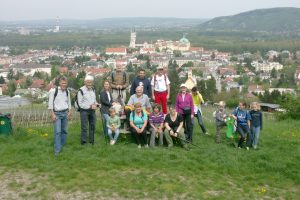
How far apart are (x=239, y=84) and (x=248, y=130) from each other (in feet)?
206

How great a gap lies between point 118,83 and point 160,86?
92cm

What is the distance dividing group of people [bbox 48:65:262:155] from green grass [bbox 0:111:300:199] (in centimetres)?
29

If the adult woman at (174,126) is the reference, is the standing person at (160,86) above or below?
above

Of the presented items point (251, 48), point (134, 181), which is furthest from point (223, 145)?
point (251, 48)

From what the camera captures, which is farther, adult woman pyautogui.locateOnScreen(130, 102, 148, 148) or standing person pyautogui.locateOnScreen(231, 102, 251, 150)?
standing person pyautogui.locateOnScreen(231, 102, 251, 150)

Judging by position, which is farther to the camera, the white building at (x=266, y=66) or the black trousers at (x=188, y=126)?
the white building at (x=266, y=66)

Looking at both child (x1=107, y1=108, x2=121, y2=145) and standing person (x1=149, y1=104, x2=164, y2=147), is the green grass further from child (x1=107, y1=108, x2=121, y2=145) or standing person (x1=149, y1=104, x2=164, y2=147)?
standing person (x1=149, y1=104, x2=164, y2=147)

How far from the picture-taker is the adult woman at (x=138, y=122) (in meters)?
8.38

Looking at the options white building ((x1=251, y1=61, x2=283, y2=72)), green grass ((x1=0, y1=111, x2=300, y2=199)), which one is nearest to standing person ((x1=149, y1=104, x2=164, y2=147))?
green grass ((x1=0, y1=111, x2=300, y2=199))

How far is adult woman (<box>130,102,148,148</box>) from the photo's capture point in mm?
8375

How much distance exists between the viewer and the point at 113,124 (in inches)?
336

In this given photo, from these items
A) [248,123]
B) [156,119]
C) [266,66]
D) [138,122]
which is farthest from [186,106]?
[266,66]

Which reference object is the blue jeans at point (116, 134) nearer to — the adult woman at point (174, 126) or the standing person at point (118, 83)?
the standing person at point (118, 83)

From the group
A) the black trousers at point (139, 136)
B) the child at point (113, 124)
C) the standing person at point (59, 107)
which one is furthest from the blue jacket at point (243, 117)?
the standing person at point (59, 107)
